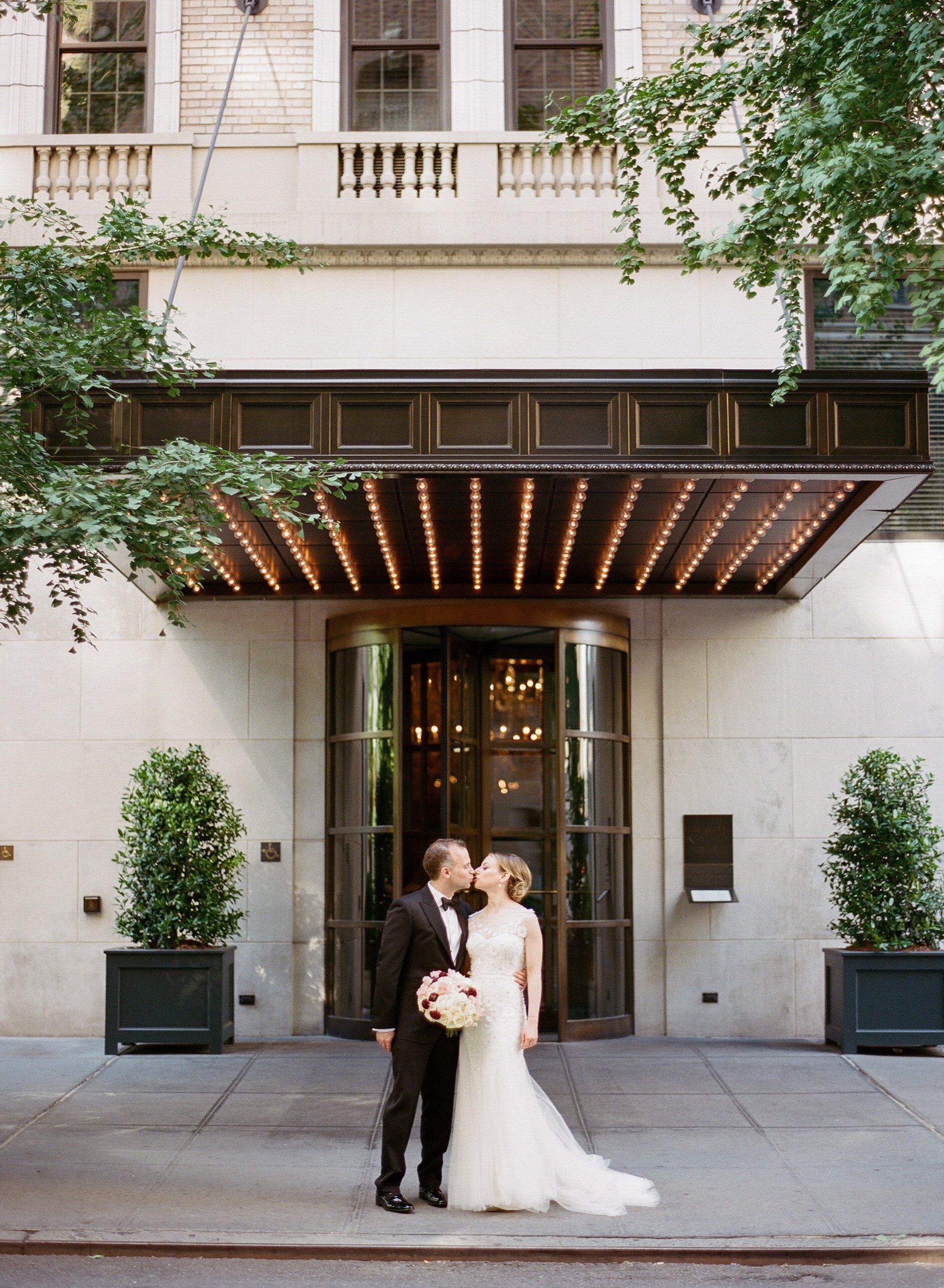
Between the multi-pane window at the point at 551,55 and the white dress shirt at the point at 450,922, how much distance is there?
10.4 metres

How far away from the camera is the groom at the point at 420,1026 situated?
25.1ft

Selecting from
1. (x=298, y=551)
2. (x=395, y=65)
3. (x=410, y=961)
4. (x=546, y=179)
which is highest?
(x=395, y=65)

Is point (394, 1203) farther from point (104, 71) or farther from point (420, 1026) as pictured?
point (104, 71)

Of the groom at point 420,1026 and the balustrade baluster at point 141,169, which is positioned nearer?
the groom at point 420,1026

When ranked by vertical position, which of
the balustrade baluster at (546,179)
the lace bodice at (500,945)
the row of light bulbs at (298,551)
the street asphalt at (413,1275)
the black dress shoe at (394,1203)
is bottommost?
the street asphalt at (413,1275)

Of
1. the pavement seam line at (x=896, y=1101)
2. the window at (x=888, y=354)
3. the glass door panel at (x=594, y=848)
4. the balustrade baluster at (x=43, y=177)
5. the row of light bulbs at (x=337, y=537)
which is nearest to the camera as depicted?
the pavement seam line at (x=896, y=1101)

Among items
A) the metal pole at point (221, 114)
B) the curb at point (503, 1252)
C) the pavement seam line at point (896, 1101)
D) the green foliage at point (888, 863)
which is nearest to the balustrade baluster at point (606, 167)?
the metal pole at point (221, 114)

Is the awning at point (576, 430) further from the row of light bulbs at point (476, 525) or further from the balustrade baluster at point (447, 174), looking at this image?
the balustrade baluster at point (447, 174)

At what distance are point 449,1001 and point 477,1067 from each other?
59cm

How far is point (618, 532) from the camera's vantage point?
12.4 m

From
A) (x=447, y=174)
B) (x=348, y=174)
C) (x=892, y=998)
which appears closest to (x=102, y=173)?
(x=348, y=174)

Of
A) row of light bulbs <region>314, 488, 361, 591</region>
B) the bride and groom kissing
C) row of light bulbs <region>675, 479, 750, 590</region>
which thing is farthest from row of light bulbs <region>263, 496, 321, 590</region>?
the bride and groom kissing

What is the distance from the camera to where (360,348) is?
14.7m

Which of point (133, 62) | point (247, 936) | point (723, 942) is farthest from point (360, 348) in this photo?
point (723, 942)
